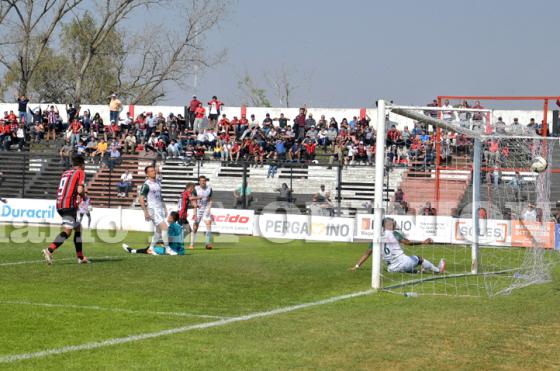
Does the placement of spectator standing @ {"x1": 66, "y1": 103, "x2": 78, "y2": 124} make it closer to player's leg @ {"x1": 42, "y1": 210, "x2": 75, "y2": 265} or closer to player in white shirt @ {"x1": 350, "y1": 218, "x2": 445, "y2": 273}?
player's leg @ {"x1": 42, "y1": 210, "x2": 75, "y2": 265}

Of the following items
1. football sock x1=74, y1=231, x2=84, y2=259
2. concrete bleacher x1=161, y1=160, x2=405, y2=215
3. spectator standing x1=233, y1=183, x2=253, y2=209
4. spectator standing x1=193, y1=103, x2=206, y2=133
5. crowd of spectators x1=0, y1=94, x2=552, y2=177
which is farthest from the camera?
spectator standing x1=193, y1=103, x2=206, y2=133

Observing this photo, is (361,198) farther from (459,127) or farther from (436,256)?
(459,127)

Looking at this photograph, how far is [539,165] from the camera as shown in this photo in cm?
1708

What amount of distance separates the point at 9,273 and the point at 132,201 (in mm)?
21763

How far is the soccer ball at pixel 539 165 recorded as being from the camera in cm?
1706

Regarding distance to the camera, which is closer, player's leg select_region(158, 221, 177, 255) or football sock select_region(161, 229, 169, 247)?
player's leg select_region(158, 221, 177, 255)

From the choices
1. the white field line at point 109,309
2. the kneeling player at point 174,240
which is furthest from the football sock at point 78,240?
the white field line at point 109,309

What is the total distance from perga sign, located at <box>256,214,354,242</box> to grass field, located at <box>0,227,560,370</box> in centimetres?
1291

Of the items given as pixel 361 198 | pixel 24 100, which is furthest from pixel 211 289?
pixel 24 100

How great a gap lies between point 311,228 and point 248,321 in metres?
20.2

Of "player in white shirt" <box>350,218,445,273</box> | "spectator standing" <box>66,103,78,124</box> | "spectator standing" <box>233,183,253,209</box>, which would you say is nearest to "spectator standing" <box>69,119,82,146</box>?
"spectator standing" <box>66,103,78,124</box>

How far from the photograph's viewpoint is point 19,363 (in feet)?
28.2

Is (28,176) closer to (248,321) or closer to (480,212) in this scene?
(480,212)

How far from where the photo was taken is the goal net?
17.1m
